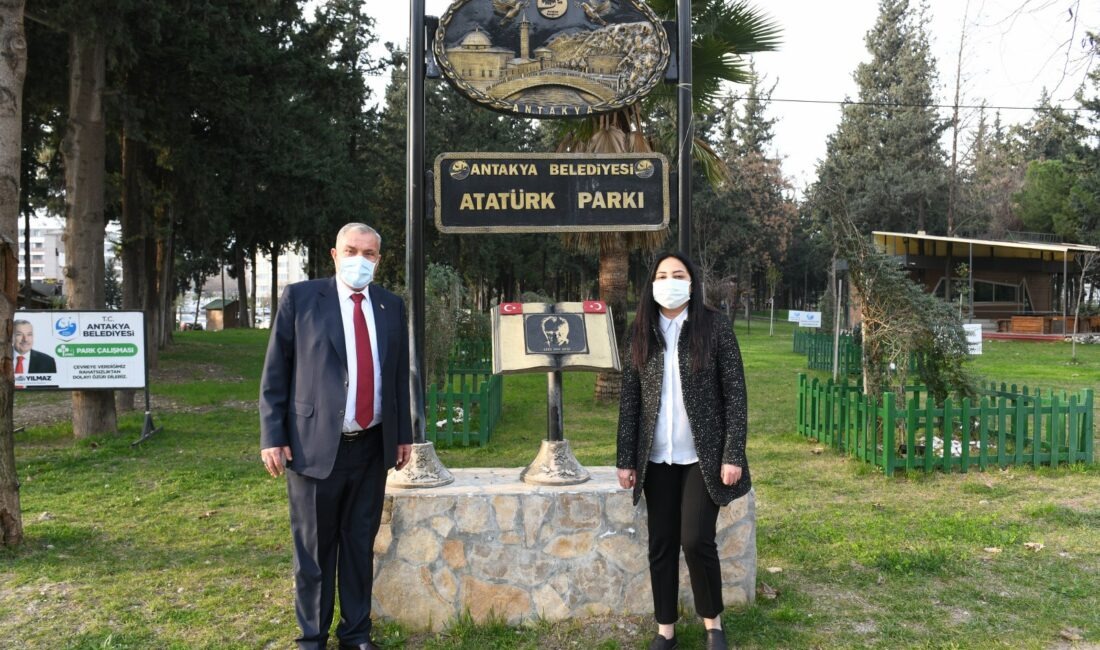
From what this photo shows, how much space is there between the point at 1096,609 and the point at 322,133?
18.8 meters

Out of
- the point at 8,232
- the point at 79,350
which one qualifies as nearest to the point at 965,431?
the point at 8,232

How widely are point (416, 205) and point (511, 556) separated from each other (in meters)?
2.05

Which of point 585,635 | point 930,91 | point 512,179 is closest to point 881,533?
point 585,635

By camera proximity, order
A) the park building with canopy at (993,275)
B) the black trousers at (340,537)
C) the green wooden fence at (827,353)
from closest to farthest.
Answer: the black trousers at (340,537), the green wooden fence at (827,353), the park building with canopy at (993,275)

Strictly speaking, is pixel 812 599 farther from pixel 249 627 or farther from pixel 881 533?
pixel 249 627

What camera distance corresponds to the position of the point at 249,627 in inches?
166

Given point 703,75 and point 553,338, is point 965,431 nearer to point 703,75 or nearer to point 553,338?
point 703,75

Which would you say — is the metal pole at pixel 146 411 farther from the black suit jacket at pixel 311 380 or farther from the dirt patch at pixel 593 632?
the dirt patch at pixel 593 632

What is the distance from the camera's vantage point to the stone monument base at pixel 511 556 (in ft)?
13.7

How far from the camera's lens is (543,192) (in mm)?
4660

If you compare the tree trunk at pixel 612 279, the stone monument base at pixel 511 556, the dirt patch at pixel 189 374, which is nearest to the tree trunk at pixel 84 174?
the dirt patch at pixel 189 374

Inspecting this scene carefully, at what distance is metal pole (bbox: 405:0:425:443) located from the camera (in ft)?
14.9

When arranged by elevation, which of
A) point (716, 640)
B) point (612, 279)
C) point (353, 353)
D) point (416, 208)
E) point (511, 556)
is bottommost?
point (716, 640)

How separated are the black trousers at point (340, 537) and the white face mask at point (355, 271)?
708 millimetres
